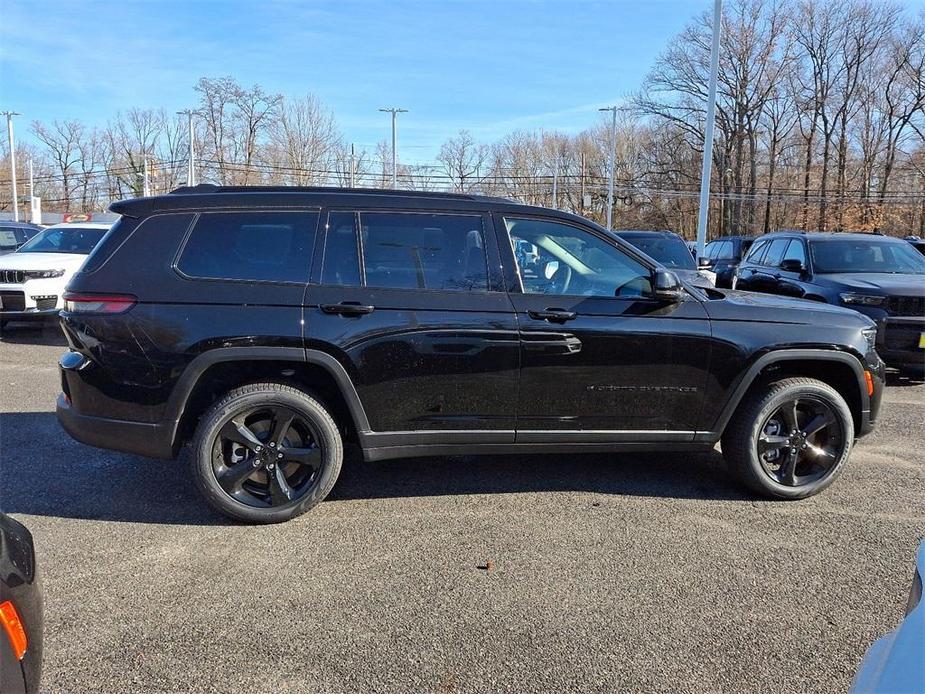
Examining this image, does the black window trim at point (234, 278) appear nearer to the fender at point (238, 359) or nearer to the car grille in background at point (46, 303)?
the fender at point (238, 359)

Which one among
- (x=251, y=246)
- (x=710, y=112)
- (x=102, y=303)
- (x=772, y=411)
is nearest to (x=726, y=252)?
(x=710, y=112)

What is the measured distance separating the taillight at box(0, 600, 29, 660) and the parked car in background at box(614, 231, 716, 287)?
9.65m

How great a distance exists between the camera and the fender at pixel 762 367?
13.4ft

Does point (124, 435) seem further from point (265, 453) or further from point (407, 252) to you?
point (407, 252)

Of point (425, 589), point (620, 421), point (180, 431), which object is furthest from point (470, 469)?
point (180, 431)

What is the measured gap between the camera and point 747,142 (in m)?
52.8

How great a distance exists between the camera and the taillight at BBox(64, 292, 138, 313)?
142 inches

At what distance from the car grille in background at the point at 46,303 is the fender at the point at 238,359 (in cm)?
768

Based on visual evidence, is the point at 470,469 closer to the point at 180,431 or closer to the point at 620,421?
the point at 620,421

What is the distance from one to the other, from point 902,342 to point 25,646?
835 cm

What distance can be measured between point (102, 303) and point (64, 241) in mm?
9282

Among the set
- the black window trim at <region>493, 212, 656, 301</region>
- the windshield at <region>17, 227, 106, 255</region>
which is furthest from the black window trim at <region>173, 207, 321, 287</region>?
the windshield at <region>17, 227, 106, 255</region>

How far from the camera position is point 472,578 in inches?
127

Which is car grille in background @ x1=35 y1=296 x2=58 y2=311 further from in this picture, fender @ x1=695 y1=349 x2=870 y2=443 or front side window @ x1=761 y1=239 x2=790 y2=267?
front side window @ x1=761 y1=239 x2=790 y2=267
